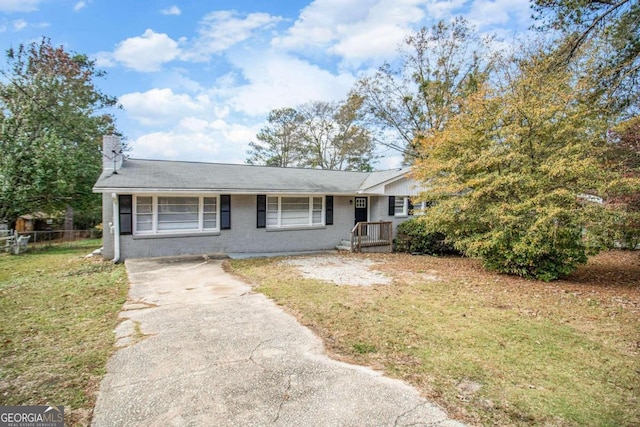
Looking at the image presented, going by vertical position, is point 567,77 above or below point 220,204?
above

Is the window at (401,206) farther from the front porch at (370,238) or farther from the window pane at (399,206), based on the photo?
the front porch at (370,238)

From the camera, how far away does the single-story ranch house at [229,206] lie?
970cm

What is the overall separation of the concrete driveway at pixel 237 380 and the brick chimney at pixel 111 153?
6861 mm

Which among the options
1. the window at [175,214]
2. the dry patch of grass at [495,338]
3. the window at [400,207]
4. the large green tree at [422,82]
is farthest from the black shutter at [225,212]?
the large green tree at [422,82]

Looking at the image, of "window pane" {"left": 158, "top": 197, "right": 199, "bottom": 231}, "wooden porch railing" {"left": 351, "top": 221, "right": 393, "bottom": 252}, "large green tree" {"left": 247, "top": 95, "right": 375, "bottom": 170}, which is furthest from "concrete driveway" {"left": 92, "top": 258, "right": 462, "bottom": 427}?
"large green tree" {"left": 247, "top": 95, "right": 375, "bottom": 170}

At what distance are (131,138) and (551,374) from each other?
2708 centimetres

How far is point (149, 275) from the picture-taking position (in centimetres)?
777

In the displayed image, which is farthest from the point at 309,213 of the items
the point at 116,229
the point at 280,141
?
the point at 280,141

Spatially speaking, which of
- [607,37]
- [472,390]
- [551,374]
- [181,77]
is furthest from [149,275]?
[607,37]

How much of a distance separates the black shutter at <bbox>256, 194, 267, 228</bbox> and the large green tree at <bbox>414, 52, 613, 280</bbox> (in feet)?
18.8

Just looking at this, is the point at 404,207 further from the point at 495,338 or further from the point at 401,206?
the point at 495,338

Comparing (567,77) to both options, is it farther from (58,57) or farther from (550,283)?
(58,57)

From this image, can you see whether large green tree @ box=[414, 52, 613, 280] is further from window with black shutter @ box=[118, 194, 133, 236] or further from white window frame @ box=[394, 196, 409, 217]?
window with black shutter @ box=[118, 194, 133, 236]

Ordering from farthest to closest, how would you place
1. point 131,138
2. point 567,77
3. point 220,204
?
point 131,138 < point 220,204 < point 567,77
